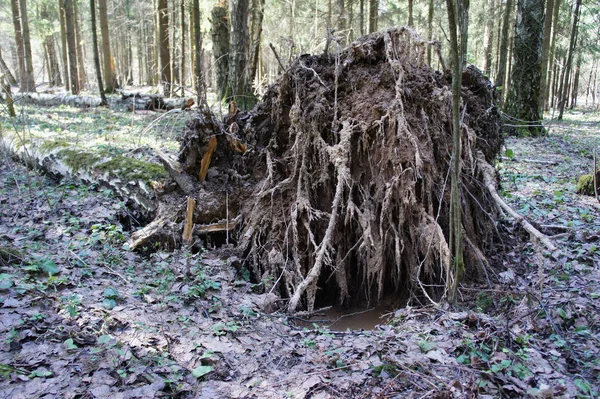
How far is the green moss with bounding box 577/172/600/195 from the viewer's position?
18.5ft

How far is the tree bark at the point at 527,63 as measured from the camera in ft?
32.0

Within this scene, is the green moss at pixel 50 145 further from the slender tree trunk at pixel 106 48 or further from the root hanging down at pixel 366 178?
the slender tree trunk at pixel 106 48

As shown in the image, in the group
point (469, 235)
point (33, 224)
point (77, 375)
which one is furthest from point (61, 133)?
point (469, 235)

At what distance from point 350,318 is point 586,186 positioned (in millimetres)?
4095

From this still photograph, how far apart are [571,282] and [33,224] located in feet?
18.1

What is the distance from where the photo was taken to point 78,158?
6000 millimetres

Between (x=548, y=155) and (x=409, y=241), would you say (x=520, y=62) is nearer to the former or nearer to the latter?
(x=548, y=155)

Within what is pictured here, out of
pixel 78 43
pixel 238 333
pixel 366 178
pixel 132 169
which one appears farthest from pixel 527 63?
pixel 78 43

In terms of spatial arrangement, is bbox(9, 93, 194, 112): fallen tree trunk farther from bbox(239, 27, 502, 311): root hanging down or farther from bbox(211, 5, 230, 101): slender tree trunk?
bbox(239, 27, 502, 311): root hanging down

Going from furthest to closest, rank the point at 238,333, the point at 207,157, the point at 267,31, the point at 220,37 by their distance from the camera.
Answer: the point at 267,31 → the point at 220,37 → the point at 207,157 → the point at 238,333

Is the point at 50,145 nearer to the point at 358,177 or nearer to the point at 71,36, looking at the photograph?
the point at 358,177

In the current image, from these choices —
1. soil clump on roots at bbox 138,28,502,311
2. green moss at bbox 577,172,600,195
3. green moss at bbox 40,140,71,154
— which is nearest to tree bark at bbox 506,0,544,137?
green moss at bbox 577,172,600,195

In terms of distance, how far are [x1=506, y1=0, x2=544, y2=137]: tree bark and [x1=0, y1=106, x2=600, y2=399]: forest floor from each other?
6.47 m

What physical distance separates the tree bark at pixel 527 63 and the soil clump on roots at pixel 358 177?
6.06 metres
